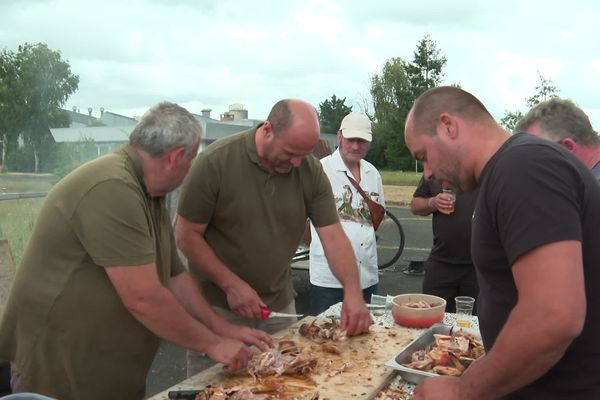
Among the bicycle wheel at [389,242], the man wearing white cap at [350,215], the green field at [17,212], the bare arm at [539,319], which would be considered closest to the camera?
the bare arm at [539,319]

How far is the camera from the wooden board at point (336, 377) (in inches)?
76.7

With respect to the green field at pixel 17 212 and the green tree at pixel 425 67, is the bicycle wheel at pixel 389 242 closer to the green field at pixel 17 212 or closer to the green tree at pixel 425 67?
the green field at pixel 17 212

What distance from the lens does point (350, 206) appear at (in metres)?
4.07

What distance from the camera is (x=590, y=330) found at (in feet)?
4.74

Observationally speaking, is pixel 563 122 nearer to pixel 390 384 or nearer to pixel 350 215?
pixel 390 384

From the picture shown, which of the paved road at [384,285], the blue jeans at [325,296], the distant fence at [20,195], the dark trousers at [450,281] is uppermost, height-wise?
the distant fence at [20,195]

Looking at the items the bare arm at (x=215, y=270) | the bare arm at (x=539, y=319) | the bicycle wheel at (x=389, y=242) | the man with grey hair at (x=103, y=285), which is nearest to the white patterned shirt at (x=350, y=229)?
the bare arm at (x=215, y=270)

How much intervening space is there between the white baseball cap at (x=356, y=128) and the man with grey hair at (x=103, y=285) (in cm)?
210

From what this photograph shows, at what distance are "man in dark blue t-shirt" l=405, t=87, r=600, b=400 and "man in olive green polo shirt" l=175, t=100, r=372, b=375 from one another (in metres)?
1.09

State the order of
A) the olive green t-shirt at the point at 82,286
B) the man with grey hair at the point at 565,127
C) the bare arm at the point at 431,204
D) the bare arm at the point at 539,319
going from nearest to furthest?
the bare arm at the point at 539,319 < the olive green t-shirt at the point at 82,286 < the man with grey hair at the point at 565,127 < the bare arm at the point at 431,204

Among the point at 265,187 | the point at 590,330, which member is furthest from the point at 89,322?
the point at 590,330

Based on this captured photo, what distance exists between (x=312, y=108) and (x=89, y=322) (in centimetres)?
148

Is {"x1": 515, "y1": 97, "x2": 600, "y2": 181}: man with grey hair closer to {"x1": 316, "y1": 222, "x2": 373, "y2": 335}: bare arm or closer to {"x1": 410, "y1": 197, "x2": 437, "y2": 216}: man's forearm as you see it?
{"x1": 316, "y1": 222, "x2": 373, "y2": 335}: bare arm

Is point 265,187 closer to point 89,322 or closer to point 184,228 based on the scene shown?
point 184,228
